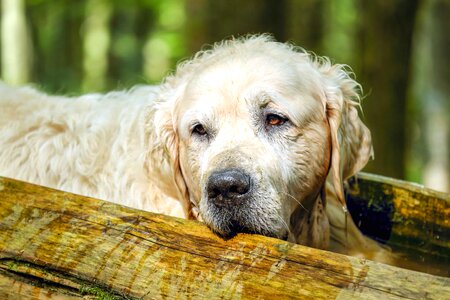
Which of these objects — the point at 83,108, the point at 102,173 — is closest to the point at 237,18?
the point at 83,108

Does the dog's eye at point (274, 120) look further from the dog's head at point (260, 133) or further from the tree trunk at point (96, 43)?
the tree trunk at point (96, 43)

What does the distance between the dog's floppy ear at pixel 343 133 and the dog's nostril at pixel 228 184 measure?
85 cm

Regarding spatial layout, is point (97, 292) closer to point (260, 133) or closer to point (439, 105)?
point (260, 133)

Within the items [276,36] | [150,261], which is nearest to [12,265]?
[150,261]

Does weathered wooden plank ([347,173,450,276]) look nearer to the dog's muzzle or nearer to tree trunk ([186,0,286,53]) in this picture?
the dog's muzzle

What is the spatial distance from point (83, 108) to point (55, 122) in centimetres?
26

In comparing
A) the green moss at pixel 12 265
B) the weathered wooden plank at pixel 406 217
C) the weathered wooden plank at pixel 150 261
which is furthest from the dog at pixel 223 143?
the green moss at pixel 12 265

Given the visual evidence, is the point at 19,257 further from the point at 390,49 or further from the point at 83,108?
the point at 390,49

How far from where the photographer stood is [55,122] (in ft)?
16.6

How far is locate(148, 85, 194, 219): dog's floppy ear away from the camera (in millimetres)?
4457

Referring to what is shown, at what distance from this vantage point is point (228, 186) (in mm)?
3539

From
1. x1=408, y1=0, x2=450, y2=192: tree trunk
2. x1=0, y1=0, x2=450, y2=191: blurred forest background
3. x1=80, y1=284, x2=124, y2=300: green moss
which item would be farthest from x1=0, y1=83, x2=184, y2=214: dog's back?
x1=408, y1=0, x2=450, y2=192: tree trunk

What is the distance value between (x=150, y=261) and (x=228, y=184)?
0.76 m

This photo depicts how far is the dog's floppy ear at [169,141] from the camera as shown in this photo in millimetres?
4457
